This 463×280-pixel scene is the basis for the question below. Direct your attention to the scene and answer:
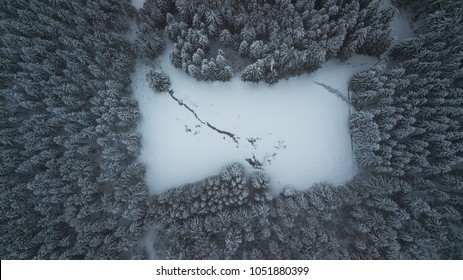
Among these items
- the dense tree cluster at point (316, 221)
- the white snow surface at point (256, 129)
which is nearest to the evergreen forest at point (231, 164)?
the dense tree cluster at point (316, 221)

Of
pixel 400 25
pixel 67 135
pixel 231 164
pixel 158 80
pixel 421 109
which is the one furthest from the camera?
pixel 400 25

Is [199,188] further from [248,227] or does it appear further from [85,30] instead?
[85,30]

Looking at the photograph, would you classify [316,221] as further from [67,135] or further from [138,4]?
[138,4]

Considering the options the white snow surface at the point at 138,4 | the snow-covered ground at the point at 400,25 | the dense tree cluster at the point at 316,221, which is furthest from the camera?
the white snow surface at the point at 138,4

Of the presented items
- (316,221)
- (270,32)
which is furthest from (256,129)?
(316,221)

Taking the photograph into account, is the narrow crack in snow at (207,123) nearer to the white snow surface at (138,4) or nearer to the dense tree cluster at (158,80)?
the dense tree cluster at (158,80)
